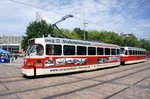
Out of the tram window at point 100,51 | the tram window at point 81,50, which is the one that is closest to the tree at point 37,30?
the tram window at point 100,51

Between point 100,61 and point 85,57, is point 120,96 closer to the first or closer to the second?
point 85,57

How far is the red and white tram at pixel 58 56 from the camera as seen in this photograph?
14.2m

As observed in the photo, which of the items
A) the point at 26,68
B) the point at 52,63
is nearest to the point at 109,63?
the point at 52,63

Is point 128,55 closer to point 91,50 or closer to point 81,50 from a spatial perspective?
point 91,50

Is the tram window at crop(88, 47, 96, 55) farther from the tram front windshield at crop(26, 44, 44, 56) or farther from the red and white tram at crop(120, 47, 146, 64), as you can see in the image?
the red and white tram at crop(120, 47, 146, 64)

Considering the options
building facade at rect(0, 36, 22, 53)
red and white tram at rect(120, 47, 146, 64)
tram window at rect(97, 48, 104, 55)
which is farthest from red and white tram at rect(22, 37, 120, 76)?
building facade at rect(0, 36, 22, 53)

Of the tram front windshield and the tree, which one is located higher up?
the tree

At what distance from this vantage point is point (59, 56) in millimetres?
15531

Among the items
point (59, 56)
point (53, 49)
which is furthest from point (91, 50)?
point (53, 49)

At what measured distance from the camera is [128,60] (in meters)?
32.6

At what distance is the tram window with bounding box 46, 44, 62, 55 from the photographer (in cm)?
1481

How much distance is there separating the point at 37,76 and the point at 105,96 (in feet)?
23.4

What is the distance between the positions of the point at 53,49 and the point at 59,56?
0.73 m

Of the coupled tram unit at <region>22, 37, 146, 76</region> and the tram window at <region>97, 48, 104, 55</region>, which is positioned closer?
the coupled tram unit at <region>22, 37, 146, 76</region>
